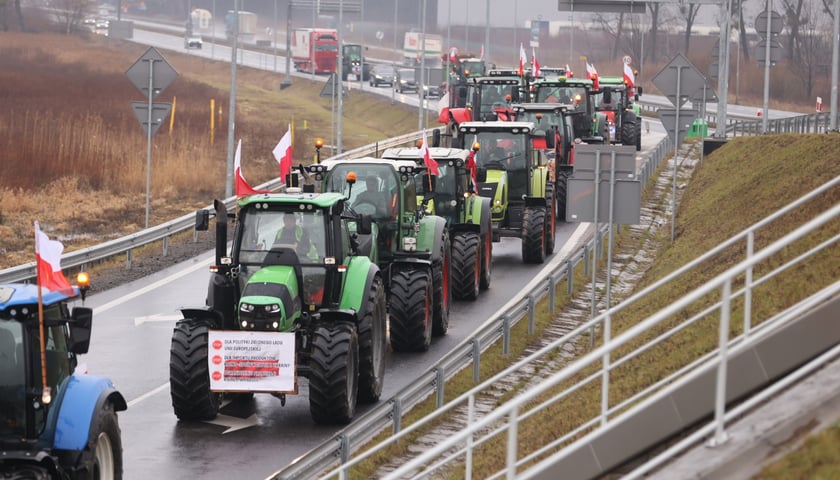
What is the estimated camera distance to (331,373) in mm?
15883

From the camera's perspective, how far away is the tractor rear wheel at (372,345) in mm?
16844

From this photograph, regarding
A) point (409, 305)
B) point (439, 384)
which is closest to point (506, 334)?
point (409, 305)

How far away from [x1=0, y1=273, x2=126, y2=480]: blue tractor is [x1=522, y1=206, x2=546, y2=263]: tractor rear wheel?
17.5m

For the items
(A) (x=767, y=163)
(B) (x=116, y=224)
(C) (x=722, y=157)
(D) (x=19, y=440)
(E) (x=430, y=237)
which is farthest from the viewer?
(C) (x=722, y=157)

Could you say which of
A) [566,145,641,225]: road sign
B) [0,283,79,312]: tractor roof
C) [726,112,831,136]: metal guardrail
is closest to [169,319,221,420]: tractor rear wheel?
[0,283,79,312]: tractor roof

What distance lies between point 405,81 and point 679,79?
68.2 metres

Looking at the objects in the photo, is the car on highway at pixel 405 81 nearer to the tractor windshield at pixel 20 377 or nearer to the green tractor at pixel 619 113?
the green tractor at pixel 619 113

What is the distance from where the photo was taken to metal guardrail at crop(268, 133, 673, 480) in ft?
45.0

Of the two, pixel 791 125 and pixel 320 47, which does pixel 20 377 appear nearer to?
pixel 791 125

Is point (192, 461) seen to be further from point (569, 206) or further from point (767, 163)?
point (767, 163)

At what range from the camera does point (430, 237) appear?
21469 millimetres

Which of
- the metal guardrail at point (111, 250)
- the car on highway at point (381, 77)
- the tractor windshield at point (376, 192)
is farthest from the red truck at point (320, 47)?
the tractor windshield at point (376, 192)

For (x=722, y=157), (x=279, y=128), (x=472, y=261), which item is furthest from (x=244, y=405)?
(x=279, y=128)

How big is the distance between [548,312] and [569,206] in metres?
4.56
